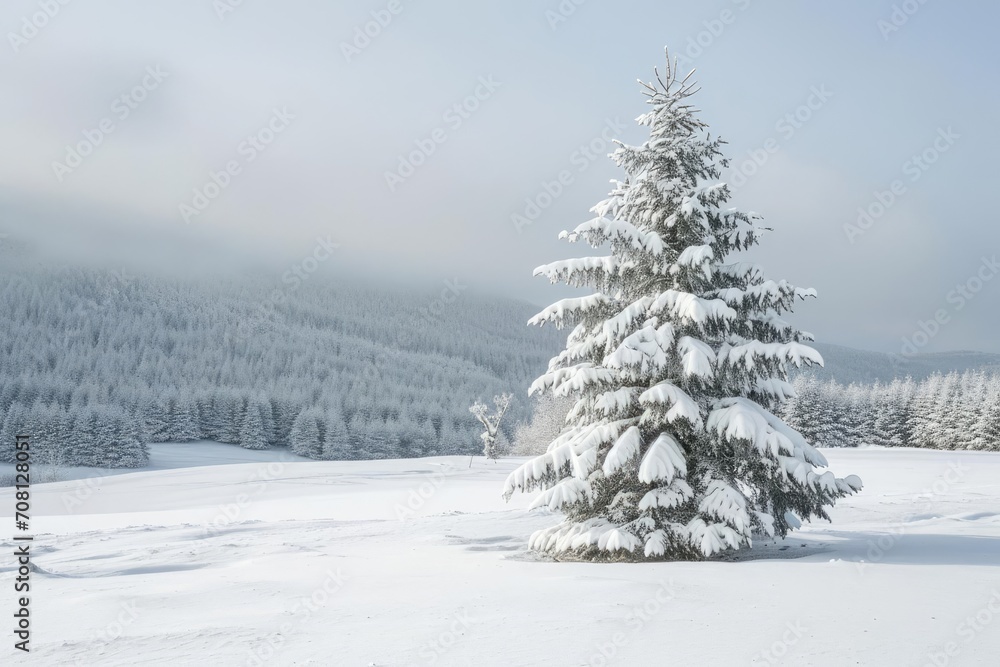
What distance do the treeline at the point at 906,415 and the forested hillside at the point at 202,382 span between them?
5806 centimetres

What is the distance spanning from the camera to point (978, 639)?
4469 mm

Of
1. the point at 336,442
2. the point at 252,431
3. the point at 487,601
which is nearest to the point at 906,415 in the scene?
the point at 487,601

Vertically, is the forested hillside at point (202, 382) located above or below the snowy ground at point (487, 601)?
above

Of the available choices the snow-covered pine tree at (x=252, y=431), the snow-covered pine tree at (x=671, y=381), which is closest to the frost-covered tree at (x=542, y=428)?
the snow-covered pine tree at (x=252, y=431)

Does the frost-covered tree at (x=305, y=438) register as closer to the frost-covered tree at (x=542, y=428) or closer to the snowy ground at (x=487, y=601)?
the frost-covered tree at (x=542, y=428)

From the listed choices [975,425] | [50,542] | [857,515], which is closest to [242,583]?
[50,542]

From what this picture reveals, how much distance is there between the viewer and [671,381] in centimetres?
1012

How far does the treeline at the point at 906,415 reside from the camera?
175 ft

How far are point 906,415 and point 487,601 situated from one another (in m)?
71.6

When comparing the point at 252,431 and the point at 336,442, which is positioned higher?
the point at 252,431

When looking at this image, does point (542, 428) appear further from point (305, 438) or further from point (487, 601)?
point (487, 601)

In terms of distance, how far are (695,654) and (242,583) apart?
5.53 m

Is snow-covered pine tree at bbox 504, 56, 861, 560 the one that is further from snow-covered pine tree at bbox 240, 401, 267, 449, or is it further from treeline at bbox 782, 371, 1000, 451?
snow-covered pine tree at bbox 240, 401, 267, 449

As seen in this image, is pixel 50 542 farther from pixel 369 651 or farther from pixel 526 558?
pixel 369 651
